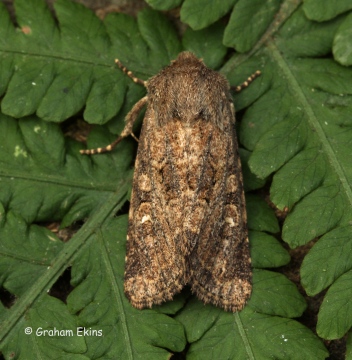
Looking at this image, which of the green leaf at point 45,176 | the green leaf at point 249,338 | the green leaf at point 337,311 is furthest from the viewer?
the green leaf at point 45,176

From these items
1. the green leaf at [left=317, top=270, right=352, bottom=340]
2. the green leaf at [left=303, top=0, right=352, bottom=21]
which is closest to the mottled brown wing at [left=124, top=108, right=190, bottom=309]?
the green leaf at [left=317, top=270, right=352, bottom=340]

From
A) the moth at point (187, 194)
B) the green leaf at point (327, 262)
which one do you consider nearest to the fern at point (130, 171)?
the green leaf at point (327, 262)

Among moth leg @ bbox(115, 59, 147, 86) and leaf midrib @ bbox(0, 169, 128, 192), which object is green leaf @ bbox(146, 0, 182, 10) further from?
leaf midrib @ bbox(0, 169, 128, 192)

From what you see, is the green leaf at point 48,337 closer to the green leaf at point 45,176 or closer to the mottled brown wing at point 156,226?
the mottled brown wing at point 156,226

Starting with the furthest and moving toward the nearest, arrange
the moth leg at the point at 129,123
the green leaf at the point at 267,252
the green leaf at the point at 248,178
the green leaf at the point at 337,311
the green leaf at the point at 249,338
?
the moth leg at the point at 129,123 → the green leaf at the point at 248,178 → the green leaf at the point at 267,252 → the green leaf at the point at 249,338 → the green leaf at the point at 337,311

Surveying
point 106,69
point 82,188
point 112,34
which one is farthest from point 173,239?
point 112,34

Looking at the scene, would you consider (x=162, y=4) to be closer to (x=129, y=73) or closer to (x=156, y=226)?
(x=129, y=73)

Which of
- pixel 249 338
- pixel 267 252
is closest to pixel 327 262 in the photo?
pixel 267 252
